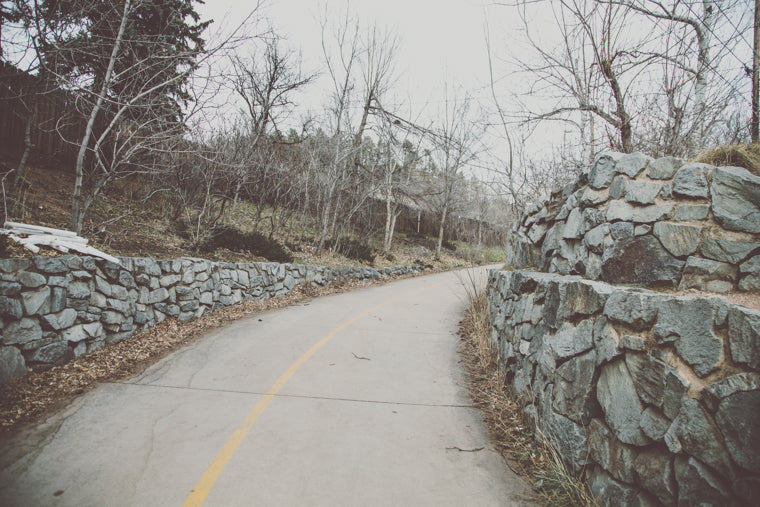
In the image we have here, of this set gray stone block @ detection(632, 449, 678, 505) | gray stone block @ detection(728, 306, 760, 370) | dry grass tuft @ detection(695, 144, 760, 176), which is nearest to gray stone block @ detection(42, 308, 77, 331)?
gray stone block @ detection(632, 449, 678, 505)

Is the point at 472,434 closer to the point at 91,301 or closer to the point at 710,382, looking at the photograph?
the point at 710,382

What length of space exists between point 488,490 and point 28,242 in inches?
255

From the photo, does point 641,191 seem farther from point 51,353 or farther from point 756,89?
point 51,353

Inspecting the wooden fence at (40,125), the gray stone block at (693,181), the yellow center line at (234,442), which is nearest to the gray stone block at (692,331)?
the gray stone block at (693,181)

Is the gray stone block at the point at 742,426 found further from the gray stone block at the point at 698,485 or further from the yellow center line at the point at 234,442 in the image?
the yellow center line at the point at 234,442

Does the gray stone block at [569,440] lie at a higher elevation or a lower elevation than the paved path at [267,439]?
higher

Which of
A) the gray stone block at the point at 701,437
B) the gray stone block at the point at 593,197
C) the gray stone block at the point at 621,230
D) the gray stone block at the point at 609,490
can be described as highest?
the gray stone block at the point at 593,197

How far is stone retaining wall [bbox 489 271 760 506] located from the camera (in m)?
1.83

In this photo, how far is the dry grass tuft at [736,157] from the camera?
3.43 meters

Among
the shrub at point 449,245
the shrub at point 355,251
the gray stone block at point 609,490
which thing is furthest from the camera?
the shrub at point 449,245

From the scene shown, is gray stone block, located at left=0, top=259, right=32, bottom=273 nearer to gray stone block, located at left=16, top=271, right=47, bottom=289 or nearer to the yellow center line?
gray stone block, located at left=16, top=271, right=47, bottom=289

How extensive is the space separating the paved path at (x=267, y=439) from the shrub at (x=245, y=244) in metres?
5.69

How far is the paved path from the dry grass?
0.54 ft

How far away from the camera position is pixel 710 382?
200 cm
